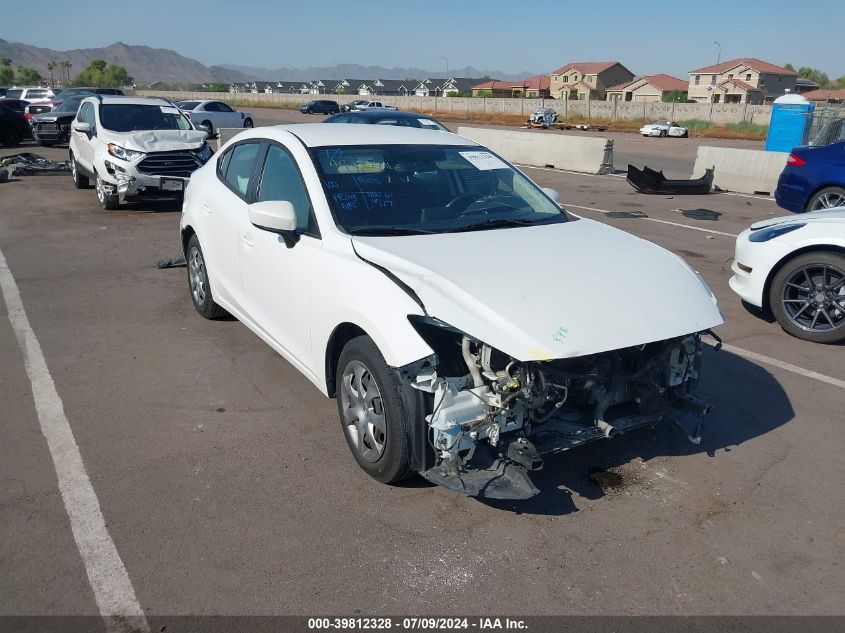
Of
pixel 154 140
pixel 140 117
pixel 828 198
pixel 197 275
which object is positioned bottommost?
pixel 197 275

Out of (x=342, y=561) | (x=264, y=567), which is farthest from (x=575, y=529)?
(x=264, y=567)

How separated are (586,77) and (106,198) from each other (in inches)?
4451

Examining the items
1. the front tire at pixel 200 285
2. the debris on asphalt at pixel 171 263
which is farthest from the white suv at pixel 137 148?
the front tire at pixel 200 285

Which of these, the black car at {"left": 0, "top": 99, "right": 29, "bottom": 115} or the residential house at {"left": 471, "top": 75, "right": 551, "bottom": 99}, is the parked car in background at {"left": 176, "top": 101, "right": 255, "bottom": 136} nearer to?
the black car at {"left": 0, "top": 99, "right": 29, "bottom": 115}

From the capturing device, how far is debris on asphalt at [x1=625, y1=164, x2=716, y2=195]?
15315 mm

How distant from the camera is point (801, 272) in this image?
6312mm

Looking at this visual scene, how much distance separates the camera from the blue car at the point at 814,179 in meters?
10.2

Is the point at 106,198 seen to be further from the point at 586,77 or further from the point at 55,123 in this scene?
the point at 586,77

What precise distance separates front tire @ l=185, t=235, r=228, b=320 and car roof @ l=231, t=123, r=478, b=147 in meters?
1.25

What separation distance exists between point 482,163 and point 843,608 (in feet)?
11.3

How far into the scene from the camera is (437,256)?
3.89 meters

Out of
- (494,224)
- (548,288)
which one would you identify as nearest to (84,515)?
(548,288)

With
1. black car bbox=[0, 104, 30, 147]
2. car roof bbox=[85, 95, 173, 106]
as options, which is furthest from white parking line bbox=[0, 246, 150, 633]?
black car bbox=[0, 104, 30, 147]

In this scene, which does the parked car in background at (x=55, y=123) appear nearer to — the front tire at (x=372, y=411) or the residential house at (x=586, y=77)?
the front tire at (x=372, y=411)
